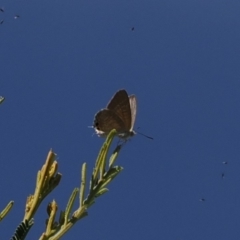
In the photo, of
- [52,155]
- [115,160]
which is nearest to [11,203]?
[52,155]

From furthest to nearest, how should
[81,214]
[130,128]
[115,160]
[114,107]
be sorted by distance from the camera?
[130,128] → [114,107] → [115,160] → [81,214]

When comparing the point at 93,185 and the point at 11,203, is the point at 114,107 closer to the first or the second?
the point at 93,185

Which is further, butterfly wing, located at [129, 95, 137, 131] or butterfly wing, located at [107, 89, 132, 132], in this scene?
butterfly wing, located at [129, 95, 137, 131]

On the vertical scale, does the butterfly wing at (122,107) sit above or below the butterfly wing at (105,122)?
above

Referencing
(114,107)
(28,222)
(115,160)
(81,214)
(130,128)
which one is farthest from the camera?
(130,128)

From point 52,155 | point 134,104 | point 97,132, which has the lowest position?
point 52,155

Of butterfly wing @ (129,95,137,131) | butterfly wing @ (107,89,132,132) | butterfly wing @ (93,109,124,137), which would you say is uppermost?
butterfly wing @ (129,95,137,131)

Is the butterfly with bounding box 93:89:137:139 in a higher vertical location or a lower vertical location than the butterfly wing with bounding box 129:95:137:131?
lower

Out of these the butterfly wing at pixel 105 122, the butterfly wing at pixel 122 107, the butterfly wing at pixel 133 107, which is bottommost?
the butterfly wing at pixel 105 122

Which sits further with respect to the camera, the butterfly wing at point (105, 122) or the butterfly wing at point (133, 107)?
the butterfly wing at point (133, 107)
